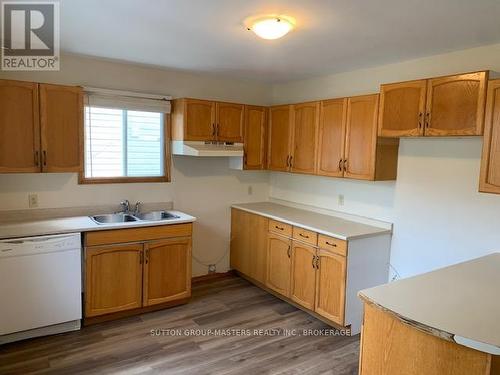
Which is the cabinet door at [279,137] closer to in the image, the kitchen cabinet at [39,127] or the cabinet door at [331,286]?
the cabinet door at [331,286]

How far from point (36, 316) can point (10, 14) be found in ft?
7.49

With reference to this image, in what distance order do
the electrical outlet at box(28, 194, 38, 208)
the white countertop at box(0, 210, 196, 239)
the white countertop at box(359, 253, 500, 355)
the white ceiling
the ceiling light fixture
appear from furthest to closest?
the electrical outlet at box(28, 194, 38, 208) < the white countertop at box(0, 210, 196, 239) < the ceiling light fixture < the white ceiling < the white countertop at box(359, 253, 500, 355)

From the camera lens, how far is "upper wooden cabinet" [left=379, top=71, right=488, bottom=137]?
254cm

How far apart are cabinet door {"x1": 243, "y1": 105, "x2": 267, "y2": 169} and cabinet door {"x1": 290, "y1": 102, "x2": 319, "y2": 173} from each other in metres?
0.45

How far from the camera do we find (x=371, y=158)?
10.8 feet

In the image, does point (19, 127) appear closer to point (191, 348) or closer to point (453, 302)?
point (191, 348)

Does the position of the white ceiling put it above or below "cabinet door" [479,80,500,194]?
above

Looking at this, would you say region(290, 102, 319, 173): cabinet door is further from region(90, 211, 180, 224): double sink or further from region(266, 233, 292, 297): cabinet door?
region(90, 211, 180, 224): double sink

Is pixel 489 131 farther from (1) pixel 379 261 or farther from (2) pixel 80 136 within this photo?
(2) pixel 80 136

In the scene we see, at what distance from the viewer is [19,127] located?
10.1 ft

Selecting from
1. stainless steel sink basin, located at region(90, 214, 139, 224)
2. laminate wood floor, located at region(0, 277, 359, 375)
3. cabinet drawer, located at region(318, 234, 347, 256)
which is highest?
stainless steel sink basin, located at region(90, 214, 139, 224)

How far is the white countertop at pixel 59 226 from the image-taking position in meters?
2.98

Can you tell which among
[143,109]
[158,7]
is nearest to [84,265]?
[143,109]

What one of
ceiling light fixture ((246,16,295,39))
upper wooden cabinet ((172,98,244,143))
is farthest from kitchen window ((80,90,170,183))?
ceiling light fixture ((246,16,295,39))
